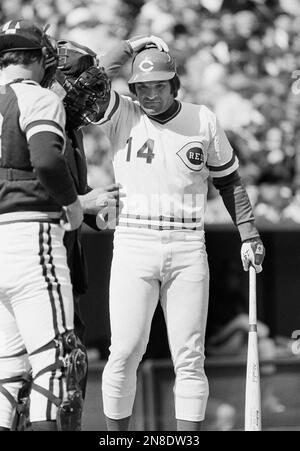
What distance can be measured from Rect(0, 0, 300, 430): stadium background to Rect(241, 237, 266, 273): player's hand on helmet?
4.21m

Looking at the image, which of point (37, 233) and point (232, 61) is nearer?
point (37, 233)

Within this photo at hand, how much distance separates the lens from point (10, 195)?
14.8ft

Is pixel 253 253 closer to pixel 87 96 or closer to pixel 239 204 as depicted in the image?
pixel 239 204

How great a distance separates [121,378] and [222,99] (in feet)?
18.3

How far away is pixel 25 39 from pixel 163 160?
1061 mm

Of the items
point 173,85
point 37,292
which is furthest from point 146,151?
point 37,292

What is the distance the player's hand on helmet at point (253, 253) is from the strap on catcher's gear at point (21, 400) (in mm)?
1413

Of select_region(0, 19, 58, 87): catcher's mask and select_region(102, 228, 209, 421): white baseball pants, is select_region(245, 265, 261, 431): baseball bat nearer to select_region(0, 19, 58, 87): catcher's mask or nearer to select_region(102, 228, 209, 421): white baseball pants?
select_region(102, 228, 209, 421): white baseball pants

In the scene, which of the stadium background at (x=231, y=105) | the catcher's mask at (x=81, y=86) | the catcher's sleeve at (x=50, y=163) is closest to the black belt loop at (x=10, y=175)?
the catcher's sleeve at (x=50, y=163)

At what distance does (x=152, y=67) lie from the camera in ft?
17.6

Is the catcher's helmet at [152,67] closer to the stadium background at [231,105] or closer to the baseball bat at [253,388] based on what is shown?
the baseball bat at [253,388]

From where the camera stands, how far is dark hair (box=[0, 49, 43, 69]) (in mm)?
4590
